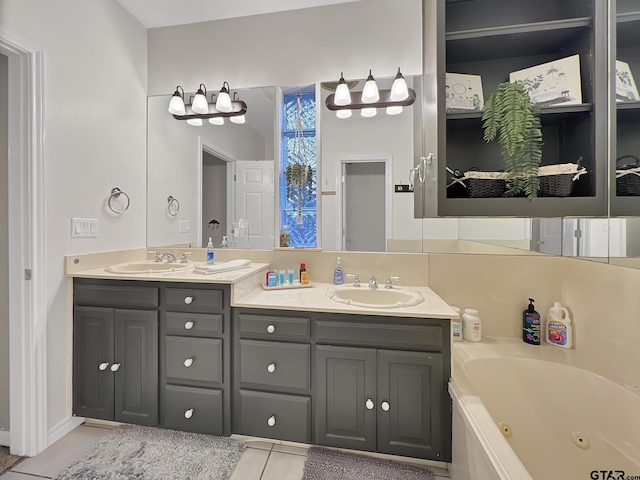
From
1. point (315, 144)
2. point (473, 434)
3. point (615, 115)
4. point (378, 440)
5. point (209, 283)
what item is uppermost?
point (315, 144)

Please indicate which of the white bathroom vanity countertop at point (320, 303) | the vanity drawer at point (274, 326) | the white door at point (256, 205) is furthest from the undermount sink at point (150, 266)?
the vanity drawer at point (274, 326)

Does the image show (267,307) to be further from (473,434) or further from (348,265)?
(473,434)

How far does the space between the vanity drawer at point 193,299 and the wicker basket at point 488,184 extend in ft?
4.37

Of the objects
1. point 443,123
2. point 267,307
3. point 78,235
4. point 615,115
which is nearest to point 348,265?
point 267,307

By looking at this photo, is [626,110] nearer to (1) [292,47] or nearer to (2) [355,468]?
(2) [355,468]

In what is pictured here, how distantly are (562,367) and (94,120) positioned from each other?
2981mm

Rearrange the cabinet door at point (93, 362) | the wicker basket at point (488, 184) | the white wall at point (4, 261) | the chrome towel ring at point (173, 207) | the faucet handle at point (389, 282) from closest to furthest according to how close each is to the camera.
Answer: the wicker basket at point (488, 184) < the white wall at point (4, 261) < the cabinet door at point (93, 362) < the faucet handle at point (389, 282) < the chrome towel ring at point (173, 207)

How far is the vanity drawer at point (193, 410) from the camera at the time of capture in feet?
5.26

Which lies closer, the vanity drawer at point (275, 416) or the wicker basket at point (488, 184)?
the wicker basket at point (488, 184)

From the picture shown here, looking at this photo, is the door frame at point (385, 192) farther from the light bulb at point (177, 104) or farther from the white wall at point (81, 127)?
the white wall at point (81, 127)

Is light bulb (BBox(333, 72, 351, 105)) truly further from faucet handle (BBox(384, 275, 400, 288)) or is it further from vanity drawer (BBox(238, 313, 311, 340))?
vanity drawer (BBox(238, 313, 311, 340))

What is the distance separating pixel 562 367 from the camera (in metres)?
1.41

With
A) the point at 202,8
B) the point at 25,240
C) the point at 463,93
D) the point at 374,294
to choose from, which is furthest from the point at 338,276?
the point at 202,8

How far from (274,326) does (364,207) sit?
96cm
